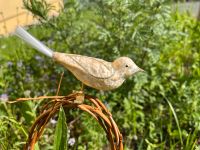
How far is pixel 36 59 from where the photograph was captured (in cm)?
285

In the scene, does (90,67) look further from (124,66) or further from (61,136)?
(61,136)

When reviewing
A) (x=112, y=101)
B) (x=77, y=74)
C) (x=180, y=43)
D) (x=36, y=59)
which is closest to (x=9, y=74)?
(x=36, y=59)

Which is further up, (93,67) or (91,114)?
(93,67)

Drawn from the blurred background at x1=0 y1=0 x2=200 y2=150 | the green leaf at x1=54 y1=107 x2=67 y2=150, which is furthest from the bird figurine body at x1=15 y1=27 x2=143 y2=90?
the blurred background at x1=0 y1=0 x2=200 y2=150

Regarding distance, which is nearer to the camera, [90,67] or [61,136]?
[90,67]

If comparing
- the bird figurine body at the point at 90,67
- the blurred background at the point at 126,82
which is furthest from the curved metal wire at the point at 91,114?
the blurred background at the point at 126,82

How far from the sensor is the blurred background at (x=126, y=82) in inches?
88.2

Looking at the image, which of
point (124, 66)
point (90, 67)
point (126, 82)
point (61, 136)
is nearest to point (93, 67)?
point (90, 67)

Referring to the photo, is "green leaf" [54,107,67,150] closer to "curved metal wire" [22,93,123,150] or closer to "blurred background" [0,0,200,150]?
"curved metal wire" [22,93,123,150]

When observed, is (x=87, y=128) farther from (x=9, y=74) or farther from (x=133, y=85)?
(x=9, y=74)

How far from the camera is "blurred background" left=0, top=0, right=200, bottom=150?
2240mm

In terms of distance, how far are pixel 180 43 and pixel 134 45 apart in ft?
2.06

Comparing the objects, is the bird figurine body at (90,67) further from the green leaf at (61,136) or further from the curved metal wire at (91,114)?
the green leaf at (61,136)

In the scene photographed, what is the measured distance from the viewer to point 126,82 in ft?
8.27
